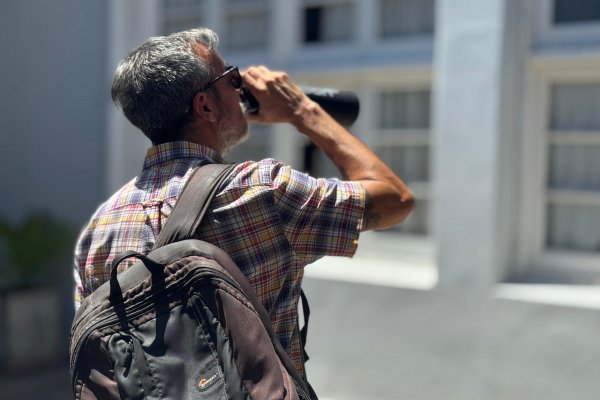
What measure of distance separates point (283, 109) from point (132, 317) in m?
0.66

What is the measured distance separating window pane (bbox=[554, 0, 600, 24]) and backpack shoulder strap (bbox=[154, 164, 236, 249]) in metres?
3.33

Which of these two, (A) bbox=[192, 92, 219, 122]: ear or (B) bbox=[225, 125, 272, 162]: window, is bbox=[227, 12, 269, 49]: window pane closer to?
(B) bbox=[225, 125, 272, 162]: window

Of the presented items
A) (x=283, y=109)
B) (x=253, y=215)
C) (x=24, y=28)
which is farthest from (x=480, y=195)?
(x=24, y=28)

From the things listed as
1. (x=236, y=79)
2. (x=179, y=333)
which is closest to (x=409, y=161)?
(x=236, y=79)

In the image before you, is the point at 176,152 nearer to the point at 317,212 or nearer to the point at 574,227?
the point at 317,212

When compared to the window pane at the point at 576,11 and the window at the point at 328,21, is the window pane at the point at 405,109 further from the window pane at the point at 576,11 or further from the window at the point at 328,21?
the window pane at the point at 576,11

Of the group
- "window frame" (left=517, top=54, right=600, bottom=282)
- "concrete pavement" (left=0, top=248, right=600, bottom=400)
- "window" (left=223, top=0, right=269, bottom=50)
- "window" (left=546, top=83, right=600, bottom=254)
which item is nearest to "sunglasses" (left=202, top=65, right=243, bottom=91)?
"concrete pavement" (left=0, top=248, right=600, bottom=400)

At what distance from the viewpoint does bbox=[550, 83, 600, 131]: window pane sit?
4.21m

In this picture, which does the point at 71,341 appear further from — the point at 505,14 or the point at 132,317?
the point at 505,14

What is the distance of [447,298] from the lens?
418 cm

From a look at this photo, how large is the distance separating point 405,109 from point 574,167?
114cm

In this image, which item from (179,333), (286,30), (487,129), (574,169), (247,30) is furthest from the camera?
(247,30)

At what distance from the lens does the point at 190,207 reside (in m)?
1.44

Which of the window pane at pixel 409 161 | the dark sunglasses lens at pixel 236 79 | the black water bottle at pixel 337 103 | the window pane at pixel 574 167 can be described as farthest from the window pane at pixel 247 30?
the dark sunglasses lens at pixel 236 79
